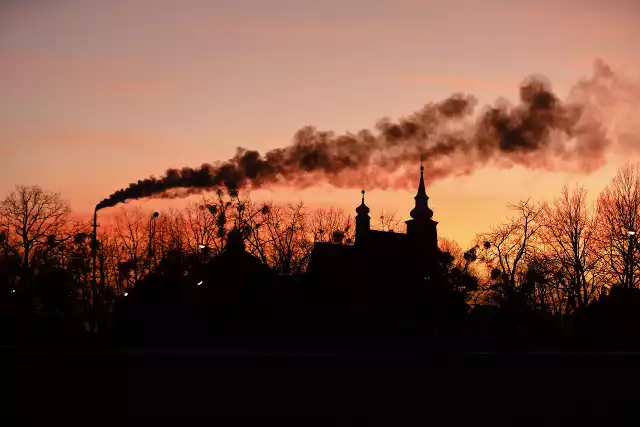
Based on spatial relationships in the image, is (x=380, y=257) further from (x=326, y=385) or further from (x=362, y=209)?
(x=362, y=209)

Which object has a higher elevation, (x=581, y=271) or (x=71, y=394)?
(x=581, y=271)

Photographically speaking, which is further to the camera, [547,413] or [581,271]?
[581,271]

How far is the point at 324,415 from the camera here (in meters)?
17.5

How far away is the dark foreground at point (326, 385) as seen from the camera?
18031 mm

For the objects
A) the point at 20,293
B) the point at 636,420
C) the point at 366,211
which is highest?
the point at 366,211

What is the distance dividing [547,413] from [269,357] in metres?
12.2

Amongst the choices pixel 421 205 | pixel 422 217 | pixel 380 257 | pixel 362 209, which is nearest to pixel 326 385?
pixel 380 257

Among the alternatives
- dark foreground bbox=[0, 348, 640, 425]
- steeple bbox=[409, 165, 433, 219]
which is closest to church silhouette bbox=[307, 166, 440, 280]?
dark foreground bbox=[0, 348, 640, 425]

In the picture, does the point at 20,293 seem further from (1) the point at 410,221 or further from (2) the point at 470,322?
(1) the point at 410,221

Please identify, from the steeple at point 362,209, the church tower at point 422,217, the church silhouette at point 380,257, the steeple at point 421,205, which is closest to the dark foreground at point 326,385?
the church silhouette at point 380,257

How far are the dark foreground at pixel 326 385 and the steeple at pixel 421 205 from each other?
64191mm

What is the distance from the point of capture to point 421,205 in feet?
318

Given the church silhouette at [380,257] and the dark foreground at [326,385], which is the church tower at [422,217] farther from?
the dark foreground at [326,385]

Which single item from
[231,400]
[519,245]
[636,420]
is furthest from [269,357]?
[519,245]
